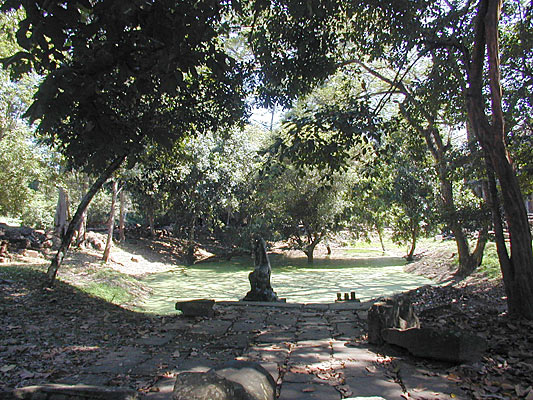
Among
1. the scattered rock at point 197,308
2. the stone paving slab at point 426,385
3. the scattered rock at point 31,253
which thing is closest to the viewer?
the stone paving slab at point 426,385

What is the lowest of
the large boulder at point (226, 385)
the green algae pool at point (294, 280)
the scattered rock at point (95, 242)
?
the green algae pool at point (294, 280)

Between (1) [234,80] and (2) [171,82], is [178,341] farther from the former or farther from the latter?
(1) [234,80]

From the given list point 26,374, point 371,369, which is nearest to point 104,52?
point 26,374

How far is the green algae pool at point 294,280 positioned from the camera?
12055 mm

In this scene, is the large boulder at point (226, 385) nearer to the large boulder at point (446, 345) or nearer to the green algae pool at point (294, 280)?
the large boulder at point (446, 345)

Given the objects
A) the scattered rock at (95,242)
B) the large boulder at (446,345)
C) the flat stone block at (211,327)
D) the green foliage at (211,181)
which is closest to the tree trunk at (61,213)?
the scattered rock at (95,242)

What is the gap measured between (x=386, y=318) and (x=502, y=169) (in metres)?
2.40

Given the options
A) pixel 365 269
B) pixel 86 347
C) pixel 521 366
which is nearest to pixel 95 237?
pixel 365 269

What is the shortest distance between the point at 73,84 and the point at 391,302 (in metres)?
4.02

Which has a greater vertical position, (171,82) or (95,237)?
(171,82)

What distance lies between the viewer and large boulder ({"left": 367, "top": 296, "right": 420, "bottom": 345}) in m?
4.33

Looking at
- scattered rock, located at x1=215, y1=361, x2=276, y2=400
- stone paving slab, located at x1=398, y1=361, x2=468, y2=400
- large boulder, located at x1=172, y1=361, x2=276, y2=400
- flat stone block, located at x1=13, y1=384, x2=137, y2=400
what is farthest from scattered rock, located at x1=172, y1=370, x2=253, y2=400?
stone paving slab, located at x1=398, y1=361, x2=468, y2=400

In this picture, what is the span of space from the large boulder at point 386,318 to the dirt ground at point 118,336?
1.42 feet

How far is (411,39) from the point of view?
Answer: 20.4 feet
